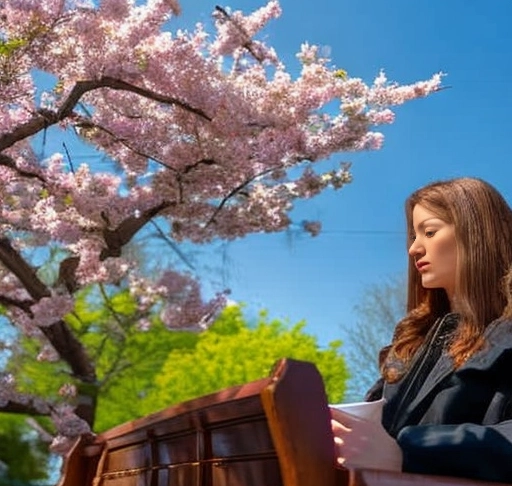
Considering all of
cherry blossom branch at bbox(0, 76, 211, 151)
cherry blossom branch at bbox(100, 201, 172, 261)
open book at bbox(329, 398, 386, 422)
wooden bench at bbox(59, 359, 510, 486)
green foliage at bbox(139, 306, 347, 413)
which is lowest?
wooden bench at bbox(59, 359, 510, 486)

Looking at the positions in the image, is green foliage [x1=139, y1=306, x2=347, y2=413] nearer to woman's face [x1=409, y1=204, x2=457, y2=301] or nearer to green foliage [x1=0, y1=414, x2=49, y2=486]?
green foliage [x1=0, y1=414, x2=49, y2=486]

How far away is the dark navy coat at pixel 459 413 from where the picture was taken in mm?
1145

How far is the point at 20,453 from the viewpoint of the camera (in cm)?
1551

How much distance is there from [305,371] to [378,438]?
22 centimetres

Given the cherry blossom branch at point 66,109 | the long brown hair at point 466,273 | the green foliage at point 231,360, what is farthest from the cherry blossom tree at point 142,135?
the green foliage at point 231,360

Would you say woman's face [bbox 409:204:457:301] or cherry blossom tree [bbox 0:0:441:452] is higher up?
cherry blossom tree [bbox 0:0:441:452]

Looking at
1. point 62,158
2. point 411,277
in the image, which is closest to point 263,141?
point 62,158

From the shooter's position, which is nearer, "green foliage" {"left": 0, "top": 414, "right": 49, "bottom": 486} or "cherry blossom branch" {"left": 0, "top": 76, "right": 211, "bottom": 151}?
"cherry blossom branch" {"left": 0, "top": 76, "right": 211, "bottom": 151}

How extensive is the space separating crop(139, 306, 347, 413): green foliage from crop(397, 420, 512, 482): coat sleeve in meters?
13.3

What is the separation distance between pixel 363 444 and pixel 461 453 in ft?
0.38

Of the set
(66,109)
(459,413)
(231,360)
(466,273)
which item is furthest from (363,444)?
(231,360)

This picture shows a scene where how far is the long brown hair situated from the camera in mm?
1546

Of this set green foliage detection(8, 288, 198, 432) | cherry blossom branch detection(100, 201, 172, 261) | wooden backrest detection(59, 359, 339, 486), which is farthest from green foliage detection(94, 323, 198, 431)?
wooden backrest detection(59, 359, 339, 486)

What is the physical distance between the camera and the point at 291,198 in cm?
861
